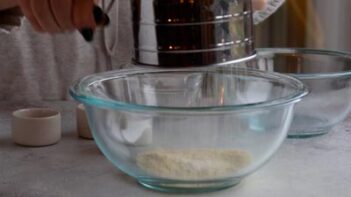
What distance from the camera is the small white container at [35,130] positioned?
0.85m

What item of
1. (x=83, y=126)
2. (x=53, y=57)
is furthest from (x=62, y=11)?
(x=53, y=57)

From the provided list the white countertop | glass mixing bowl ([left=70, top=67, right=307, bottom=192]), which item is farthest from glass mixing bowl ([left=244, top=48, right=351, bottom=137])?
glass mixing bowl ([left=70, top=67, right=307, bottom=192])

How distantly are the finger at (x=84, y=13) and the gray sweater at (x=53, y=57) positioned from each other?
1.55 feet

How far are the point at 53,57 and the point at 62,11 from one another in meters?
0.53

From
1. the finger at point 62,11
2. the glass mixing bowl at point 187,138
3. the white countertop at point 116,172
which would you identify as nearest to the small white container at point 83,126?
the white countertop at point 116,172

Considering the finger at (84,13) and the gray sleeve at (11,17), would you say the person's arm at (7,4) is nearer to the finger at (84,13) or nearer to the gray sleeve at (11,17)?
the gray sleeve at (11,17)

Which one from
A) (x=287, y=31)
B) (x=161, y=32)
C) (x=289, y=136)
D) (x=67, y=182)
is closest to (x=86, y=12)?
(x=161, y=32)

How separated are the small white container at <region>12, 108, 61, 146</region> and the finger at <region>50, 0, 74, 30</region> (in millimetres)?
214

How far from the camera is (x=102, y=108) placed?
712mm

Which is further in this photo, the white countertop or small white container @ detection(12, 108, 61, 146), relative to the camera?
small white container @ detection(12, 108, 61, 146)

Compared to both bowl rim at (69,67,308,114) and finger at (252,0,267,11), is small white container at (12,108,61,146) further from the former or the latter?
finger at (252,0,267,11)

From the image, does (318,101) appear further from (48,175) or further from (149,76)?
(48,175)

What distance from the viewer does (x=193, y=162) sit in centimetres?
71

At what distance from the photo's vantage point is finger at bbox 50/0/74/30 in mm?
655
